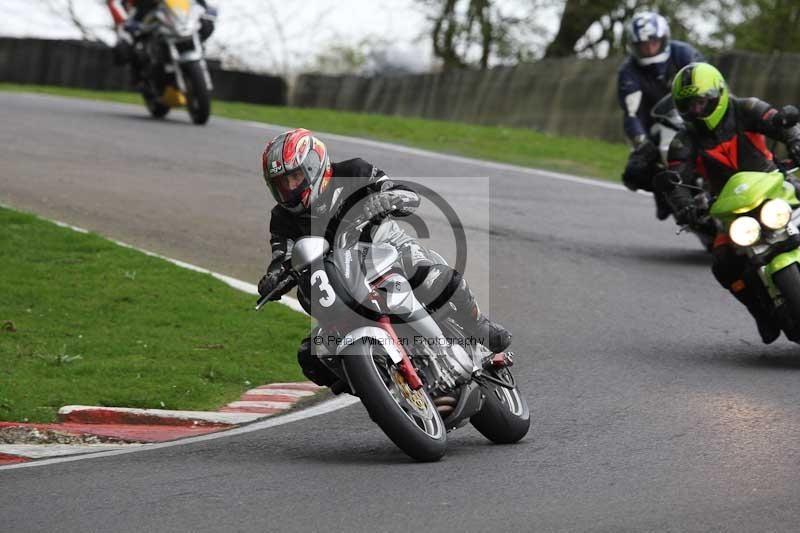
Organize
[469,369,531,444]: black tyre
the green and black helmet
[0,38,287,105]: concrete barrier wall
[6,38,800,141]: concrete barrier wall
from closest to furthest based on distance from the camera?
[469,369,531,444]: black tyre
the green and black helmet
[6,38,800,141]: concrete barrier wall
[0,38,287,105]: concrete barrier wall

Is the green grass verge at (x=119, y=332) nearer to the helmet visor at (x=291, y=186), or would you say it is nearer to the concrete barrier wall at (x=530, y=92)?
the helmet visor at (x=291, y=186)

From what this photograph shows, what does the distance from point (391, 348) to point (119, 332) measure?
3.57m

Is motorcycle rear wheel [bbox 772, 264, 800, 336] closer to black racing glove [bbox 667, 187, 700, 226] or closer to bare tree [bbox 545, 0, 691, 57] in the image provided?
black racing glove [bbox 667, 187, 700, 226]

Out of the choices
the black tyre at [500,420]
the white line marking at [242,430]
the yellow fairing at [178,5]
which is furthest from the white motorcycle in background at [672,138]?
the yellow fairing at [178,5]

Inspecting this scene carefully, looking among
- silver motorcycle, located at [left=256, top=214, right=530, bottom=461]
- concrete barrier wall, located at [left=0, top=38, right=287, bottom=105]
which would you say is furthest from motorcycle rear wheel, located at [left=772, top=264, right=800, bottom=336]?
concrete barrier wall, located at [left=0, top=38, right=287, bottom=105]

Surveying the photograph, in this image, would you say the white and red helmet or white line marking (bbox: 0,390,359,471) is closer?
the white and red helmet

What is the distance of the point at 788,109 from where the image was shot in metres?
9.45

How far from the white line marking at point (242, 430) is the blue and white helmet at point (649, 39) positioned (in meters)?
6.67

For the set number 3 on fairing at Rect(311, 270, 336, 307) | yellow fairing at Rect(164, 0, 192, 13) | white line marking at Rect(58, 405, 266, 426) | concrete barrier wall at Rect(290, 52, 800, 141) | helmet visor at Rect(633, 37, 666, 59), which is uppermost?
number 3 on fairing at Rect(311, 270, 336, 307)

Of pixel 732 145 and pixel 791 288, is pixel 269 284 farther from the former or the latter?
pixel 732 145

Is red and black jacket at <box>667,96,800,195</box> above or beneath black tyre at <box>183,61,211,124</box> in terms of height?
above

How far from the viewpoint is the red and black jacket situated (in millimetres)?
9711

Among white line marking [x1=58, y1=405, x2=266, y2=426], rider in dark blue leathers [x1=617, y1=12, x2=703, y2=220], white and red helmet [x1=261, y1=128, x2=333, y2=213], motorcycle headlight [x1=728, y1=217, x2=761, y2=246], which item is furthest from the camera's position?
rider in dark blue leathers [x1=617, y1=12, x2=703, y2=220]

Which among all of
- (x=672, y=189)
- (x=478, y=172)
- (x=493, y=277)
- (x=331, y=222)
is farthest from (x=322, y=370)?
(x=478, y=172)
